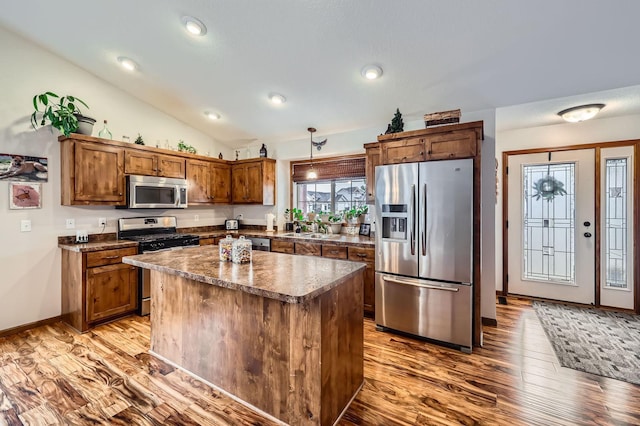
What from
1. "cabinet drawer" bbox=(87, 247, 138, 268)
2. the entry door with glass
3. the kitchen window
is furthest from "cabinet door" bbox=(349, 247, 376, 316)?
"cabinet drawer" bbox=(87, 247, 138, 268)

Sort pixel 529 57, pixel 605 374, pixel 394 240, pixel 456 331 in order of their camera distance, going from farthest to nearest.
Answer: pixel 394 240 < pixel 456 331 < pixel 529 57 < pixel 605 374

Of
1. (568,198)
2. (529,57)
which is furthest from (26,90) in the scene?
(568,198)

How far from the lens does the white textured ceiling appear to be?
2240 mm

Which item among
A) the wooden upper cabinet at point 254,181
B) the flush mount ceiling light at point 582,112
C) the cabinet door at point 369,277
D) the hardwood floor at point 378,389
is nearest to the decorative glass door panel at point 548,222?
the flush mount ceiling light at point 582,112

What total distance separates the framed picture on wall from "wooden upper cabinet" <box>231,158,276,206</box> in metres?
2.61

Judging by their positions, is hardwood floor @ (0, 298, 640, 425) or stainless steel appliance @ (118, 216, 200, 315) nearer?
hardwood floor @ (0, 298, 640, 425)

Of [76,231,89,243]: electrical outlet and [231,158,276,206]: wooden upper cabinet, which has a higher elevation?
[231,158,276,206]: wooden upper cabinet

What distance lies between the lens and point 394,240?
310 cm

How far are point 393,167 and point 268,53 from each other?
5.75 ft

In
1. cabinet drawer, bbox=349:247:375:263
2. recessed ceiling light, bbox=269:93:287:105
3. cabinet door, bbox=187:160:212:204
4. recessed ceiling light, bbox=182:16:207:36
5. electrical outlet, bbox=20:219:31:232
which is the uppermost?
recessed ceiling light, bbox=182:16:207:36

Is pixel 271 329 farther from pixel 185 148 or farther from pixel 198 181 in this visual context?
pixel 185 148

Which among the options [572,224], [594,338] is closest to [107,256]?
[594,338]

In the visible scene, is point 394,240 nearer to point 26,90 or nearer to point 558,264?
point 558,264

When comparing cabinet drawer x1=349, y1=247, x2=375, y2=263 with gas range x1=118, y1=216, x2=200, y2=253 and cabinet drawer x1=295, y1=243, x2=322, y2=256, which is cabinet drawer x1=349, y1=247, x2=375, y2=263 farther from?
gas range x1=118, y1=216, x2=200, y2=253
